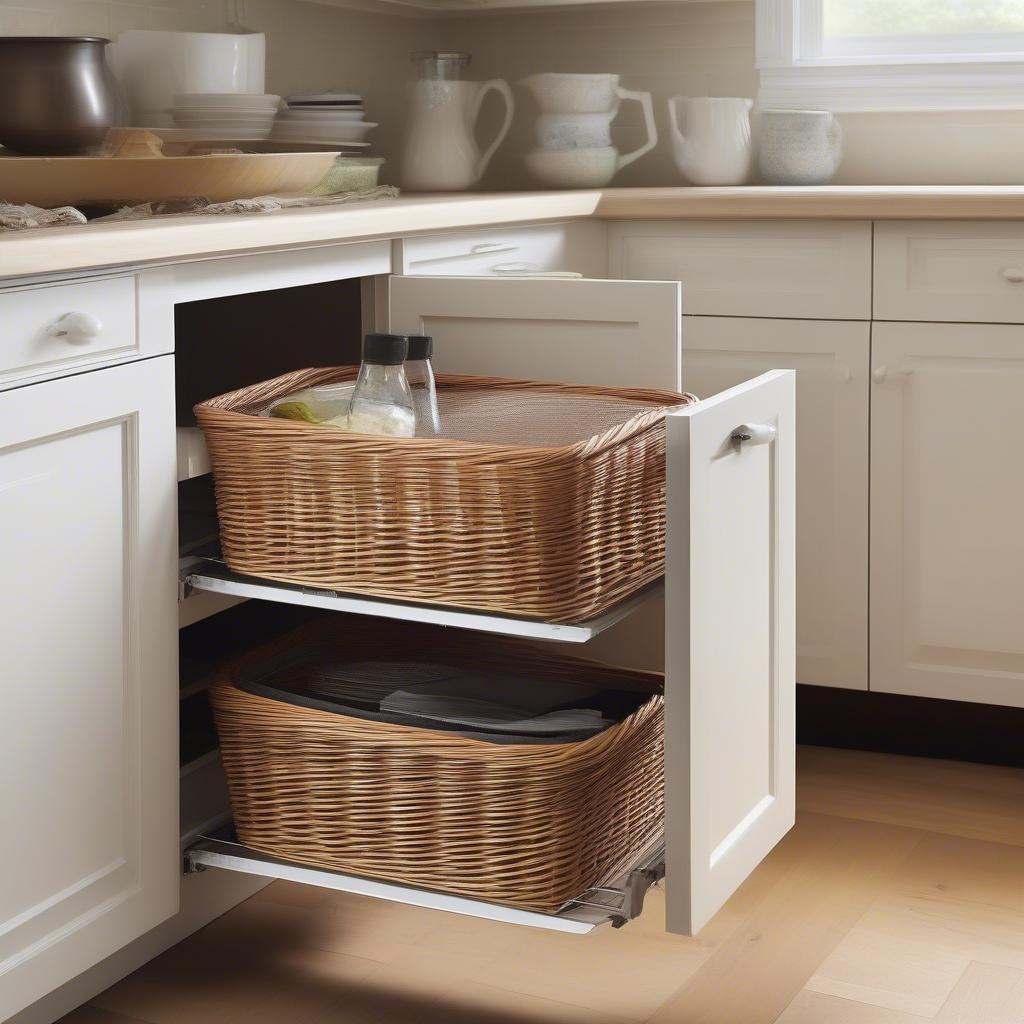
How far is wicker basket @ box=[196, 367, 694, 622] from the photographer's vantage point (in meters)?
1.39

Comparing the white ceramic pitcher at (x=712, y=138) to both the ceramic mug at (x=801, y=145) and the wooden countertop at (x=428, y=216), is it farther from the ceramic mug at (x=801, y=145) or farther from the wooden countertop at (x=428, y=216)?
the wooden countertop at (x=428, y=216)

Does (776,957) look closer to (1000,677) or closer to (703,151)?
(1000,677)

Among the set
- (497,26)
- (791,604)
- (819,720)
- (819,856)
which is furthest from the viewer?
(497,26)

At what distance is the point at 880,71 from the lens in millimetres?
2660

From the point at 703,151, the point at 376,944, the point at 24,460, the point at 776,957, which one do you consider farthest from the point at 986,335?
the point at 24,460

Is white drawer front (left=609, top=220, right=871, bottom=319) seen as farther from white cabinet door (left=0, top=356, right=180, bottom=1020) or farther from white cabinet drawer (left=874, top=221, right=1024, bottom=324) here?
white cabinet door (left=0, top=356, right=180, bottom=1020)

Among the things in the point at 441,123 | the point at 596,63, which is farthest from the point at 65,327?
the point at 596,63

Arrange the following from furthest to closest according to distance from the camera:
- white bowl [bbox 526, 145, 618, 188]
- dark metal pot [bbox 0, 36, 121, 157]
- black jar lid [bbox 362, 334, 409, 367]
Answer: white bowl [bbox 526, 145, 618, 188], dark metal pot [bbox 0, 36, 121, 157], black jar lid [bbox 362, 334, 409, 367]

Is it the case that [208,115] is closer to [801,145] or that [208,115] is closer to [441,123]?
[441,123]

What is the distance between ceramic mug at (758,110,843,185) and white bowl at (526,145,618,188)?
0.29m

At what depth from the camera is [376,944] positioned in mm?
1811

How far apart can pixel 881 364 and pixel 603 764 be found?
1.04m

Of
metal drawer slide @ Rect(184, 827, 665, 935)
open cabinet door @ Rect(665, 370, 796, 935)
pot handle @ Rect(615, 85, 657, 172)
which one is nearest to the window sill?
pot handle @ Rect(615, 85, 657, 172)

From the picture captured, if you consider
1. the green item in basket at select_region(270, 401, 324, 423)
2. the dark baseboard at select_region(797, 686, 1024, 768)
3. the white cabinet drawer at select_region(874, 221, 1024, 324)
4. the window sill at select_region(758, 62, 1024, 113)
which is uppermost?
the window sill at select_region(758, 62, 1024, 113)
